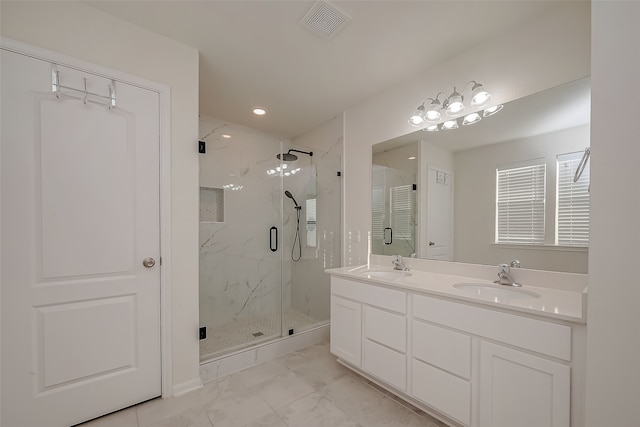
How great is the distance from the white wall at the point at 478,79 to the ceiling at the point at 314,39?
0.08 metres

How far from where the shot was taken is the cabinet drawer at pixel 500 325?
43.6 inches

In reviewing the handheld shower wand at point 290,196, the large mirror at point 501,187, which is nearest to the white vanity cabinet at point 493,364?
the large mirror at point 501,187

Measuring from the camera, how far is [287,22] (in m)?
1.67

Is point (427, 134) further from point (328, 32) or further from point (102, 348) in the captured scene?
point (102, 348)

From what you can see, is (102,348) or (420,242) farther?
(420,242)

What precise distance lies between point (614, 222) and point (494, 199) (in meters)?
0.91

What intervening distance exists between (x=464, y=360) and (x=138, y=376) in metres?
2.02

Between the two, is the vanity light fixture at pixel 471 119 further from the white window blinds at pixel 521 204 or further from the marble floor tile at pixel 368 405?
the marble floor tile at pixel 368 405

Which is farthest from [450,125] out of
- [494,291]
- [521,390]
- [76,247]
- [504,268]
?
[76,247]

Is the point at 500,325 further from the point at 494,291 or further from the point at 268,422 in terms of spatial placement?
the point at 268,422

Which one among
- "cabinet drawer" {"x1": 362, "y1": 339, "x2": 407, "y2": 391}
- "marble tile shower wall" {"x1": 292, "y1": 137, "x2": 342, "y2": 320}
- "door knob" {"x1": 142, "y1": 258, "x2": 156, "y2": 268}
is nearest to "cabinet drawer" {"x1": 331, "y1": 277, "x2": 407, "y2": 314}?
"cabinet drawer" {"x1": 362, "y1": 339, "x2": 407, "y2": 391}

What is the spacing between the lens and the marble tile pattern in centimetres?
296

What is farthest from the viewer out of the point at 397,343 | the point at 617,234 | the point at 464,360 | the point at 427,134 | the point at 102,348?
the point at 427,134

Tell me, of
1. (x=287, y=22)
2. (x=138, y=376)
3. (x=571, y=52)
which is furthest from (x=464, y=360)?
(x=287, y=22)
